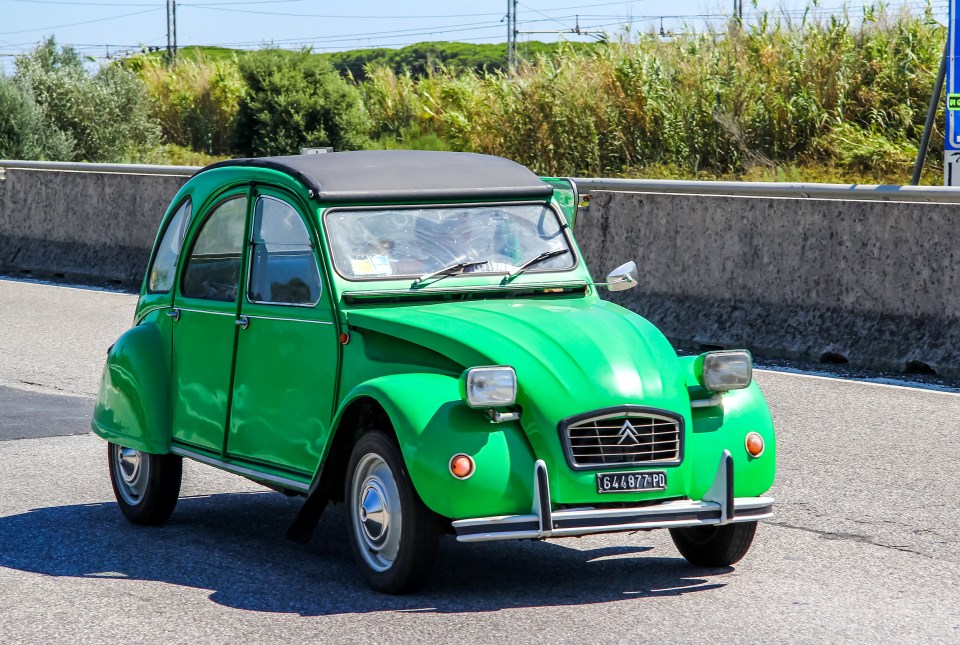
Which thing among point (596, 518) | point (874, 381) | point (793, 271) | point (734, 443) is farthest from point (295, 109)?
point (596, 518)

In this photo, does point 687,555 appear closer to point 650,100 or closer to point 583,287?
point 583,287

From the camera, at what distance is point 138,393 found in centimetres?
686

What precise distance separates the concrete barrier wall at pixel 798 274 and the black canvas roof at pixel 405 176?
494 cm

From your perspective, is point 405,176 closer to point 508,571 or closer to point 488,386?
point 488,386

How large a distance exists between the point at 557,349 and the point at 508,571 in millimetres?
1065

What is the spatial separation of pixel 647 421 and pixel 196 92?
1451 inches

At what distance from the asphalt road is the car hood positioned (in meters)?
0.76

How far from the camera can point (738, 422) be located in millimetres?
5609

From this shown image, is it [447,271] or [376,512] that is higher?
[447,271]

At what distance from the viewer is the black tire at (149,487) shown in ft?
22.6

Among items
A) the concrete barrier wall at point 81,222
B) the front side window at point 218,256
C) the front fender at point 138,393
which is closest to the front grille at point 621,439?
the front side window at point 218,256

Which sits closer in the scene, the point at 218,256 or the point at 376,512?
the point at 376,512

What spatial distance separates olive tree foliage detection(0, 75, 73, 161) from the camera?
1161 inches

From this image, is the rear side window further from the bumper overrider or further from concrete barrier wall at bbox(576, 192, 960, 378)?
concrete barrier wall at bbox(576, 192, 960, 378)
